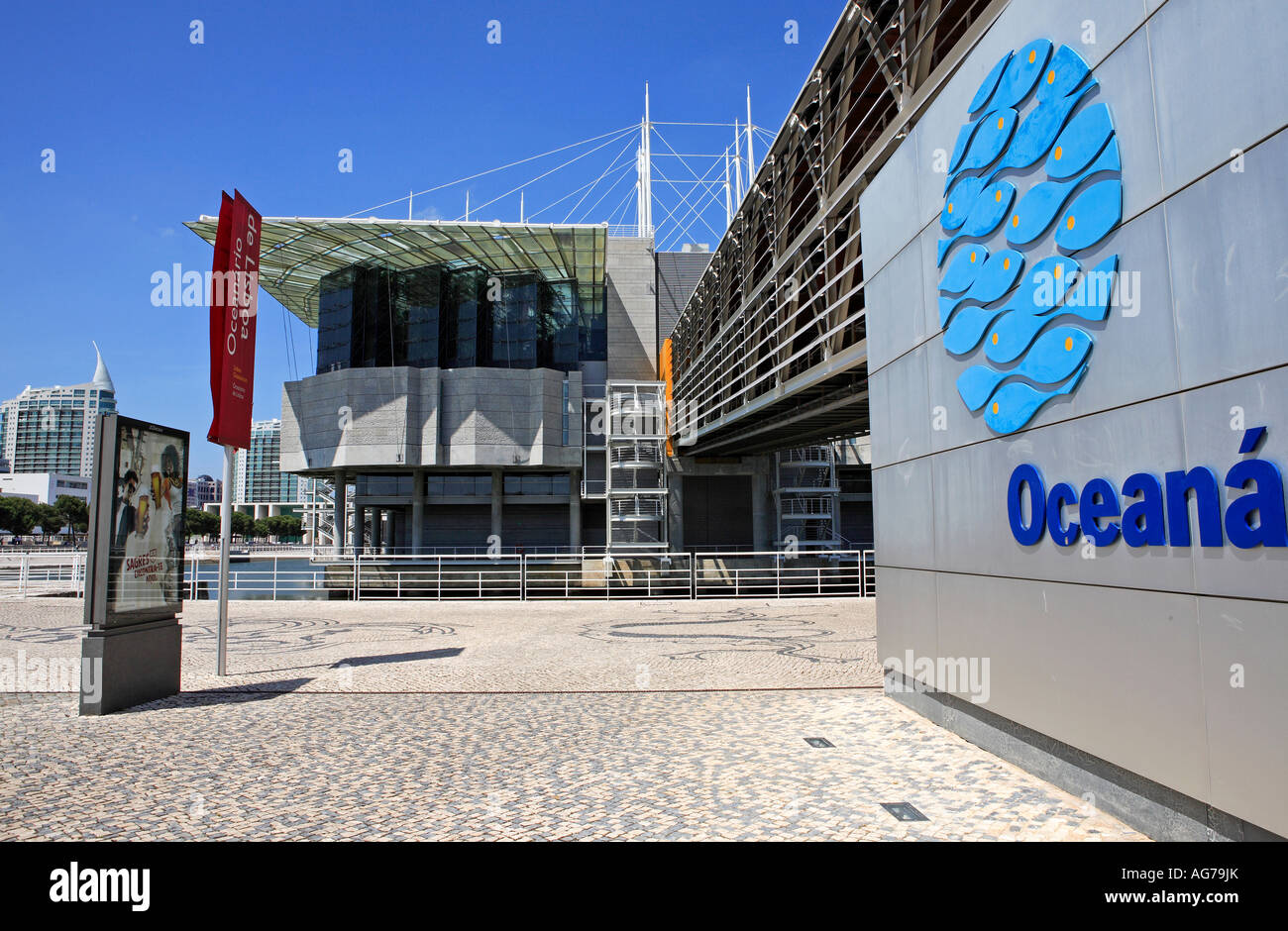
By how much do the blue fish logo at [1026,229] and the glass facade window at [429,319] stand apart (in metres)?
36.3

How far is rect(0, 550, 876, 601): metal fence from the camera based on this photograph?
1991cm

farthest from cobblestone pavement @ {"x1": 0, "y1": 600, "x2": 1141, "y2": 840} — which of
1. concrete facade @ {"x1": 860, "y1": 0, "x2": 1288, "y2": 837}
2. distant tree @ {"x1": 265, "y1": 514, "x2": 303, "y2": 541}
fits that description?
distant tree @ {"x1": 265, "y1": 514, "x2": 303, "y2": 541}

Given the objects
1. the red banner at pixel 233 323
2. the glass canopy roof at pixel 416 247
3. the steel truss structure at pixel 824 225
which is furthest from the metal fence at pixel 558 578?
the glass canopy roof at pixel 416 247

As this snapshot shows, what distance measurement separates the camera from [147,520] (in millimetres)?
7844

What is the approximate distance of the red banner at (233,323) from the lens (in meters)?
9.18

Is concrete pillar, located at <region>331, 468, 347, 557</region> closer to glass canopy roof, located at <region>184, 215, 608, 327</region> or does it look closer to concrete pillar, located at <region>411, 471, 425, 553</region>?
concrete pillar, located at <region>411, 471, 425, 553</region>

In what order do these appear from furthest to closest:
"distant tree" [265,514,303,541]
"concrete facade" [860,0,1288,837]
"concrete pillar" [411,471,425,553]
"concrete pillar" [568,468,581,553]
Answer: "distant tree" [265,514,303,541]
"concrete pillar" [411,471,425,553]
"concrete pillar" [568,468,581,553]
"concrete facade" [860,0,1288,837]

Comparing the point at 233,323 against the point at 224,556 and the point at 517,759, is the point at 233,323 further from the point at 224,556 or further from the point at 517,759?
the point at 517,759

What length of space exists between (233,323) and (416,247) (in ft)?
103

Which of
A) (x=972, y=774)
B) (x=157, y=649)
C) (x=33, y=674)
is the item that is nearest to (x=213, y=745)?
(x=157, y=649)

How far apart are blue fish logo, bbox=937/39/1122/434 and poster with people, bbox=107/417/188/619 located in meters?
7.74

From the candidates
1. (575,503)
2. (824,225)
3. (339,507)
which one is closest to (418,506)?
(339,507)

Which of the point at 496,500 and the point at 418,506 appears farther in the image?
the point at 418,506

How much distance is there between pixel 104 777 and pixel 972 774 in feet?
19.6
